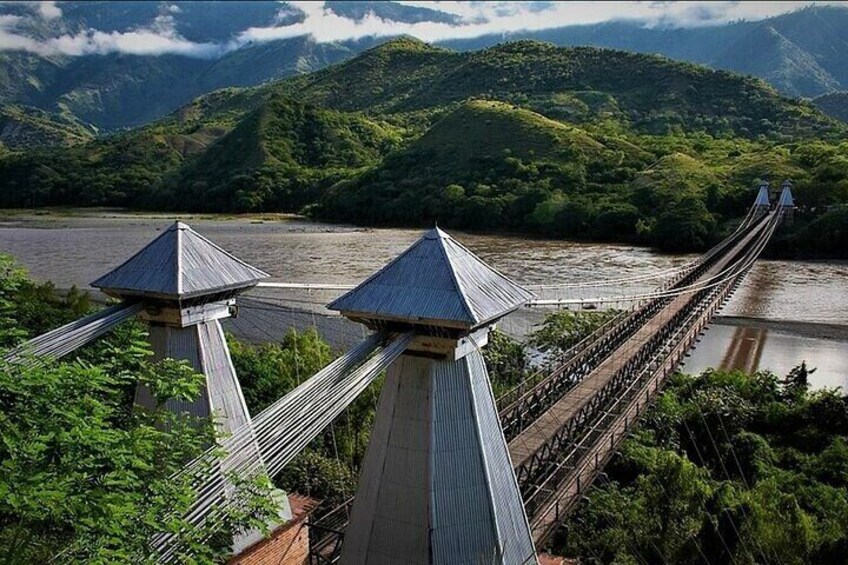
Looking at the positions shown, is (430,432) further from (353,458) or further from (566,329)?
(566,329)

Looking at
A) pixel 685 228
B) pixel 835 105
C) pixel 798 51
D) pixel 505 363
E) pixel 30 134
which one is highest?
pixel 798 51

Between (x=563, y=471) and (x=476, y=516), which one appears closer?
(x=476, y=516)

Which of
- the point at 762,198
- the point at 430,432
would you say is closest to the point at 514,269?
the point at 762,198

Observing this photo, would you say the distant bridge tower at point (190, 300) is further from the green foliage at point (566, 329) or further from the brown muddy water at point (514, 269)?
the green foliage at point (566, 329)

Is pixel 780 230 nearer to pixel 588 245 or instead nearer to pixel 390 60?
pixel 588 245

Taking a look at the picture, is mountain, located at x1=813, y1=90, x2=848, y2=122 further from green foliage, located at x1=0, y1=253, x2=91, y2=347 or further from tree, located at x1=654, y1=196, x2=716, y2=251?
green foliage, located at x1=0, y1=253, x2=91, y2=347

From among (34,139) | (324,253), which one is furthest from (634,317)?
(34,139)
